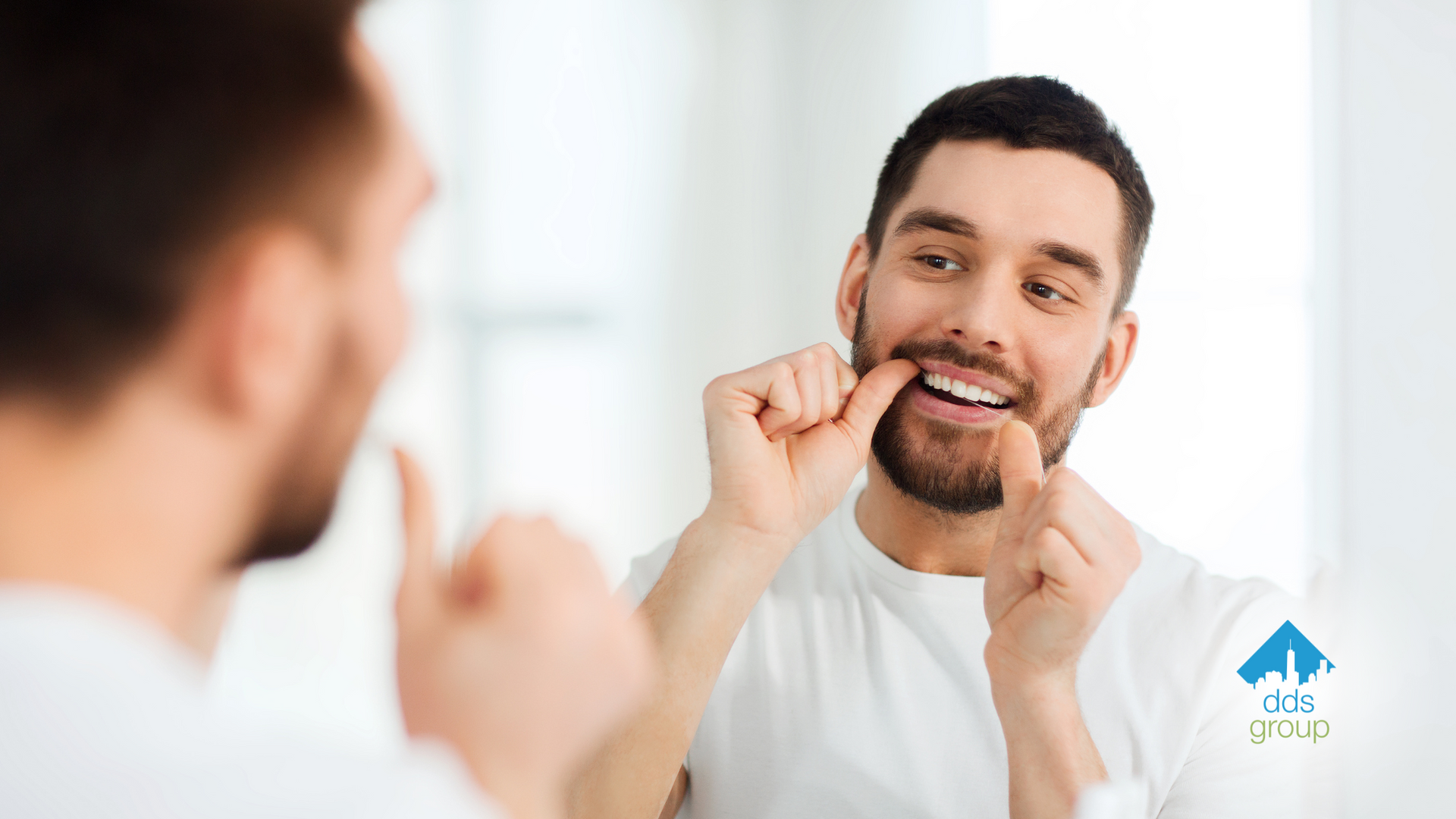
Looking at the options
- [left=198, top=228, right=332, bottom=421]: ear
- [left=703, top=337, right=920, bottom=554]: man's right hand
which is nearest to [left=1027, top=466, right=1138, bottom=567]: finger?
[left=703, top=337, right=920, bottom=554]: man's right hand

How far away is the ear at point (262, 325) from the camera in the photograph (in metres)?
0.35

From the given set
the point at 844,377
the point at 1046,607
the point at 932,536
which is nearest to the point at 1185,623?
the point at 932,536

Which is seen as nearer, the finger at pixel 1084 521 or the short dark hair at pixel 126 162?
the short dark hair at pixel 126 162

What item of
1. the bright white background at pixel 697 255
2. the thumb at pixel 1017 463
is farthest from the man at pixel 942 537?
the bright white background at pixel 697 255

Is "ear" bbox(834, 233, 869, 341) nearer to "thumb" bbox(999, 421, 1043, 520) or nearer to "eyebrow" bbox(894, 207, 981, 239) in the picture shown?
"eyebrow" bbox(894, 207, 981, 239)

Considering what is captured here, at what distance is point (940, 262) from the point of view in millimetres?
1058

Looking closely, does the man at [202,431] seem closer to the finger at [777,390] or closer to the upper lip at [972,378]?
the finger at [777,390]

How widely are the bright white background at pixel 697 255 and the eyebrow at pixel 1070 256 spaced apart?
0.57 m

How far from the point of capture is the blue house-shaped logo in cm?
104

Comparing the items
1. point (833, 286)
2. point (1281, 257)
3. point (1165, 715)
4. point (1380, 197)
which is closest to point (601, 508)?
point (833, 286)

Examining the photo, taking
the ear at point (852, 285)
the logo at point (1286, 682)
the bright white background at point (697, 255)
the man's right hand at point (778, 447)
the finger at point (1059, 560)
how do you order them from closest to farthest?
the finger at point (1059, 560) < the man's right hand at point (778, 447) < the logo at point (1286, 682) < the ear at point (852, 285) < the bright white background at point (697, 255)

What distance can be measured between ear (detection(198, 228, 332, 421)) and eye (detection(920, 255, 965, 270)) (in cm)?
83

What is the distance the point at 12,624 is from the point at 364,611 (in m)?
1.51

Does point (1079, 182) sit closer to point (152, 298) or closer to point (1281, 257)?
point (1281, 257)
